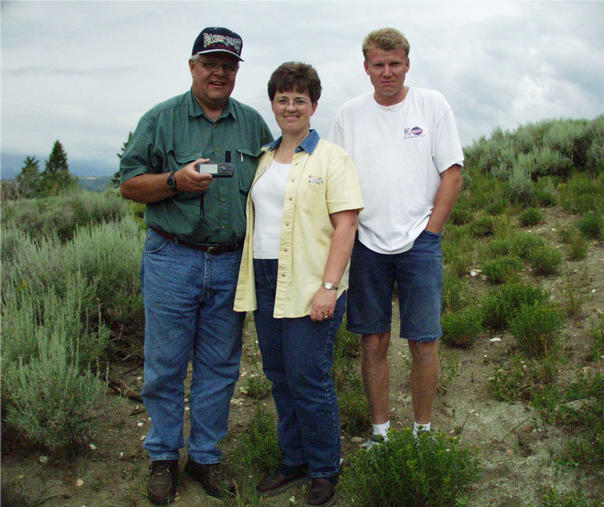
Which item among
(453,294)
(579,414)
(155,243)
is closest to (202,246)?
(155,243)

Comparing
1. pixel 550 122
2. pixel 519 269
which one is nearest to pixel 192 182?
pixel 519 269

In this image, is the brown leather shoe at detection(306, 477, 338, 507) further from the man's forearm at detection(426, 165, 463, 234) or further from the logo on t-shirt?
the logo on t-shirt

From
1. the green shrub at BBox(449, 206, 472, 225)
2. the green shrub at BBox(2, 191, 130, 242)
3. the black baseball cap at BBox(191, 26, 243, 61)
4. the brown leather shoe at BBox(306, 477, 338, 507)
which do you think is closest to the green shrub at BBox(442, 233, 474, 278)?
the green shrub at BBox(449, 206, 472, 225)

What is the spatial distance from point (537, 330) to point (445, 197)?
207 cm

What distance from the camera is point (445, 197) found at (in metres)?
3.47

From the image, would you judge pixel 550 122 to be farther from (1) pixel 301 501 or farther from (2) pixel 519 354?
(1) pixel 301 501

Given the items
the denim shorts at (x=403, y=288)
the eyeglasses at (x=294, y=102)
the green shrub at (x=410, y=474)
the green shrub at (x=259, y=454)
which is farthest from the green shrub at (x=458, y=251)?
the eyeglasses at (x=294, y=102)

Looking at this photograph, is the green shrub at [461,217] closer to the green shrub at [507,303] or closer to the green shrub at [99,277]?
the green shrub at [507,303]

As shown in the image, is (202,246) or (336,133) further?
(336,133)

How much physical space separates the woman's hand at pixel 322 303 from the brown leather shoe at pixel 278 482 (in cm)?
122

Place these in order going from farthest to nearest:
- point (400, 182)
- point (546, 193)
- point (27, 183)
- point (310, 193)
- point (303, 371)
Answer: point (27, 183) → point (546, 193) → point (400, 182) → point (303, 371) → point (310, 193)

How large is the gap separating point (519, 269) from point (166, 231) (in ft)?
15.5

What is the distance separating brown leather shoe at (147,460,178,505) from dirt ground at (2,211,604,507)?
3.6 inches

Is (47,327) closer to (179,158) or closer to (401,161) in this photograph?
(179,158)
